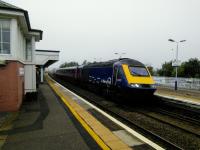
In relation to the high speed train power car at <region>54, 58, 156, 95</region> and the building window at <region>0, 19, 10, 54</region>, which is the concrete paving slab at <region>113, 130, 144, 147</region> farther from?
the building window at <region>0, 19, 10, 54</region>

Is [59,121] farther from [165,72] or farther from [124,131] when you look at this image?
[165,72]

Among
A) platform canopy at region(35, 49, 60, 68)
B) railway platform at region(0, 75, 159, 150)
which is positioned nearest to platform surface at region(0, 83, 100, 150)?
railway platform at region(0, 75, 159, 150)

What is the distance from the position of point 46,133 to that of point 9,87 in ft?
13.6

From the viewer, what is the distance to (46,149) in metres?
5.94

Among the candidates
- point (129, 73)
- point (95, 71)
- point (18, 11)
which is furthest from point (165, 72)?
point (18, 11)

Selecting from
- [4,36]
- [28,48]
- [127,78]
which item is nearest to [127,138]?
[127,78]

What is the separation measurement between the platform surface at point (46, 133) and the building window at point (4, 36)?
3.29 meters

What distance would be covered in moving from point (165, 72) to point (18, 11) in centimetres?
6196

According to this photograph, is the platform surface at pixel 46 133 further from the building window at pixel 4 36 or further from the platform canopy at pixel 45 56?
the platform canopy at pixel 45 56

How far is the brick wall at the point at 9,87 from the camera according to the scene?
34.0 feet

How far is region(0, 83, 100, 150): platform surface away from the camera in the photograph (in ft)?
20.5

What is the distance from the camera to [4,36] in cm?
1105

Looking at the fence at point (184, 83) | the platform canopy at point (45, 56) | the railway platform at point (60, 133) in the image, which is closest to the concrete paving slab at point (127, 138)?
the railway platform at point (60, 133)

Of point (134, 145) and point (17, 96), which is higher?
point (17, 96)
